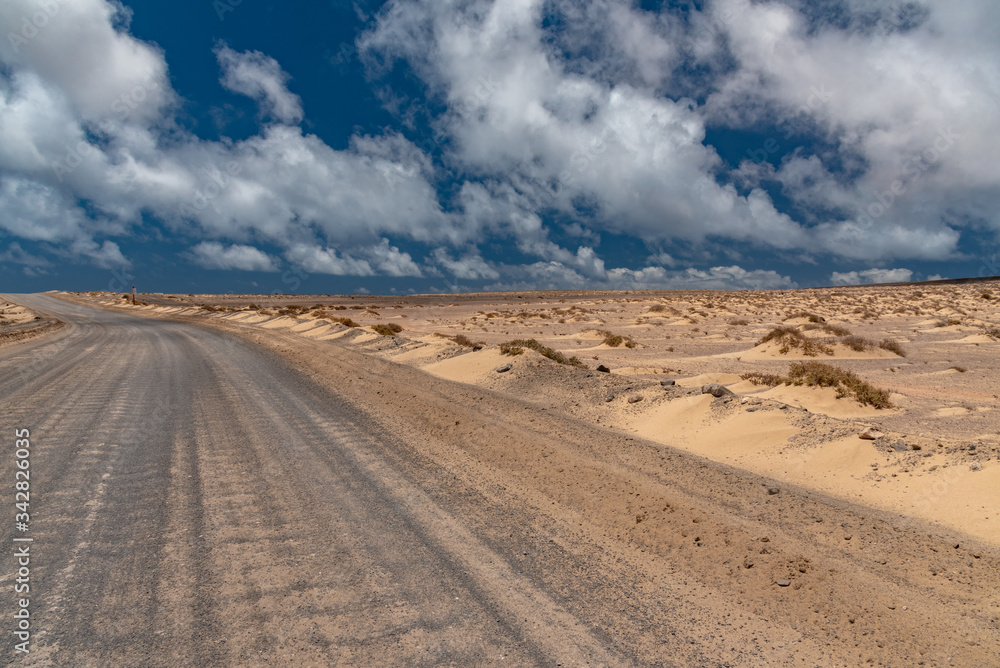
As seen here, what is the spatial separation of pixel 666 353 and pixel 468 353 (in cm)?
955

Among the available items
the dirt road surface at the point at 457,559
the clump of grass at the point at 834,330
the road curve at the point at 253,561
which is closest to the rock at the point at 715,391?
the dirt road surface at the point at 457,559

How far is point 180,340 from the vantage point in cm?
2397

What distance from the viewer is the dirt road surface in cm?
356

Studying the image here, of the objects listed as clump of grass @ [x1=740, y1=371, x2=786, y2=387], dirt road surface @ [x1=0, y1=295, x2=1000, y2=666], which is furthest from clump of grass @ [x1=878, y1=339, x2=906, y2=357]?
dirt road surface @ [x1=0, y1=295, x2=1000, y2=666]

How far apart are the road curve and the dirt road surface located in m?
0.02

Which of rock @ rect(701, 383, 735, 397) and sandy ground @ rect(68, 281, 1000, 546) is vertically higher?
rock @ rect(701, 383, 735, 397)

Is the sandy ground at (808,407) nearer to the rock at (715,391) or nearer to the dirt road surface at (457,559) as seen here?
the rock at (715,391)

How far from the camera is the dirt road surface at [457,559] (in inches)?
140

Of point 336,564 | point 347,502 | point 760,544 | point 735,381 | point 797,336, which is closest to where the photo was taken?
point 336,564

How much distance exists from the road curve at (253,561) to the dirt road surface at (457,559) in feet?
0.07

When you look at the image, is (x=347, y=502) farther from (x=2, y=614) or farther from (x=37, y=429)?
(x=37, y=429)

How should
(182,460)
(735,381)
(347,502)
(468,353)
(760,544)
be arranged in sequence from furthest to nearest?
(468,353) → (735,381) → (182,460) → (347,502) → (760,544)

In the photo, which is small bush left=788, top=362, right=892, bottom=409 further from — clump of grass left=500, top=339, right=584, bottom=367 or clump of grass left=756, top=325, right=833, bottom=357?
clump of grass left=756, top=325, right=833, bottom=357

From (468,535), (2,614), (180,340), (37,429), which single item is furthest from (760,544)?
(180,340)
